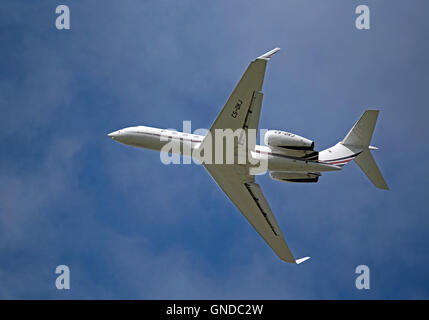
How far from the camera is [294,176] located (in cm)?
3175

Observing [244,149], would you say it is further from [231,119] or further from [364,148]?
[364,148]

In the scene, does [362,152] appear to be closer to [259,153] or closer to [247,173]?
[259,153]

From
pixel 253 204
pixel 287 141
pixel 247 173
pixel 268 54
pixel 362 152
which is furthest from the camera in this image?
pixel 253 204

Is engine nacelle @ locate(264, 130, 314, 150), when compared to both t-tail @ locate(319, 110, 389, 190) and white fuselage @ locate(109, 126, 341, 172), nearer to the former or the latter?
white fuselage @ locate(109, 126, 341, 172)

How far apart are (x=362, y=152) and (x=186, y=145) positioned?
10655 millimetres

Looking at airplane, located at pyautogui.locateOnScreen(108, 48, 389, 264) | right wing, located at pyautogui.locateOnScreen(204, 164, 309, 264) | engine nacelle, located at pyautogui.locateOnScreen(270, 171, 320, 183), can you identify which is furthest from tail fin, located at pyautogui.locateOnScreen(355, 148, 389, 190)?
right wing, located at pyautogui.locateOnScreen(204, 164, 309, 264)

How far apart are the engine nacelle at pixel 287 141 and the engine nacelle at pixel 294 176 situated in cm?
213

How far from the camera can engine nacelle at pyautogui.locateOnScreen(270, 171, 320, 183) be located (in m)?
31.4

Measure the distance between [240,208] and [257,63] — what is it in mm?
10657

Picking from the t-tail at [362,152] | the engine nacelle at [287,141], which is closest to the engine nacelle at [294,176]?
the t-tail at [362,152]

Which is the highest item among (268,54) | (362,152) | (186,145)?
(268,54)

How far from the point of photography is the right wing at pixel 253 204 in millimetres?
32406

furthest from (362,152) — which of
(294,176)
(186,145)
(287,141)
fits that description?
(186,145)

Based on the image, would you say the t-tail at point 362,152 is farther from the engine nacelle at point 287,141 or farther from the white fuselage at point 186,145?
the engine nacelle at point 287,141
